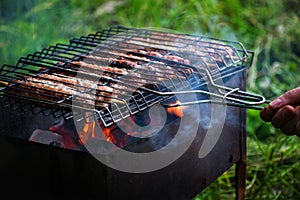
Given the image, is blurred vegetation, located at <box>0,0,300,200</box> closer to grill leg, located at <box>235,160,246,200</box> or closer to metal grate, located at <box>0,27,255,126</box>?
grill leg, located at <box>235,160,246,200</box>

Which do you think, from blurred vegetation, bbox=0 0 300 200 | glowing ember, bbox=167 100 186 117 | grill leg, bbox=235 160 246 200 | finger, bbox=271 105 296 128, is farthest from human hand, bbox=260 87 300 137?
blurred vegetation, bbox=0 0 300 200

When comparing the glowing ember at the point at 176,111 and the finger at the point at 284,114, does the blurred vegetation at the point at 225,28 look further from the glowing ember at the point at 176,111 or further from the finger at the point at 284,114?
the finger at the point at 284,114

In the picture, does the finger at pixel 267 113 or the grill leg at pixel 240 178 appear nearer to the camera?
the finger at pixel 267 113

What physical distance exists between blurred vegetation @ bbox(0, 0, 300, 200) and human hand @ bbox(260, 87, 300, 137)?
1.59 m

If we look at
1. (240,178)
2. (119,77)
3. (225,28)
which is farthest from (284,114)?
(225,28)

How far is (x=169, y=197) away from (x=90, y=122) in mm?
534

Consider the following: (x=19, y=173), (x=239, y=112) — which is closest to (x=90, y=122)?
(x=19, y=173)

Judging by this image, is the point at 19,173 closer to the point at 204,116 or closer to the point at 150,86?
the point at 150,86

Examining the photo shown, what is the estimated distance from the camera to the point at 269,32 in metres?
5.79

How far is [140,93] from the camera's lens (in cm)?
218

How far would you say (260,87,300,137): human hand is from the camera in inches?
84.0

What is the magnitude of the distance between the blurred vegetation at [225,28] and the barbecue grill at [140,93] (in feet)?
3.29

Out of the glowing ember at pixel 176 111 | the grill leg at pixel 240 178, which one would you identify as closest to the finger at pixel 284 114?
the glowing ember at pixel 176 111

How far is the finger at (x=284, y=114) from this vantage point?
212cm
